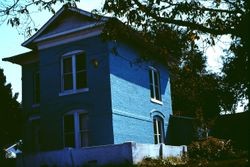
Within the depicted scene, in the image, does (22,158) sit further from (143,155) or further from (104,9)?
(104,9)

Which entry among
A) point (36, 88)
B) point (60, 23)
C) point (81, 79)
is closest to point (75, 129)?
point (81, 79)

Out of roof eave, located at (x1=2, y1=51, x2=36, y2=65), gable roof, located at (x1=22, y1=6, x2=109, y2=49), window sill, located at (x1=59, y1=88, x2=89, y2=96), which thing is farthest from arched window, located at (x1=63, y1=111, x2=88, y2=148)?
roof eave, located at (x1=2, y1=51, x2=36, y2=65)

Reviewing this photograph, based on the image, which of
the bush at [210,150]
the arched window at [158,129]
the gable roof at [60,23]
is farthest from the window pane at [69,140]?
the bush at [210,150]

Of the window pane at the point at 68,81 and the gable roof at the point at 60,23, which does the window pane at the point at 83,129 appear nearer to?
the window pane at the point at 68,81

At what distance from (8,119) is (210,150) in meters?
12.9

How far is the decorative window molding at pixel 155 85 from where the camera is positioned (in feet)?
87.2

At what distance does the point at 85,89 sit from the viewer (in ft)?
70.0

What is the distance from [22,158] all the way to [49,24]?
8.18 metres

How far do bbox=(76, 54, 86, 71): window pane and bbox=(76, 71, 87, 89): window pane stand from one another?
11.8 inches

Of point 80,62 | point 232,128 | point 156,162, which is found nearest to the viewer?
point 156,162

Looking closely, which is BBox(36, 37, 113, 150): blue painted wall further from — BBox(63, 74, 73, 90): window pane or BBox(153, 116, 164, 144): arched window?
BBox(153, 116, 164, 144): arched window

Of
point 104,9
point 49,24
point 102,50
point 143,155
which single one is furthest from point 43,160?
point 104,9

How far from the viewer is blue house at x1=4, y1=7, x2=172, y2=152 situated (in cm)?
2083

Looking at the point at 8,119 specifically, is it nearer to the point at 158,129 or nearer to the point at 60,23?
the point at 60,23
